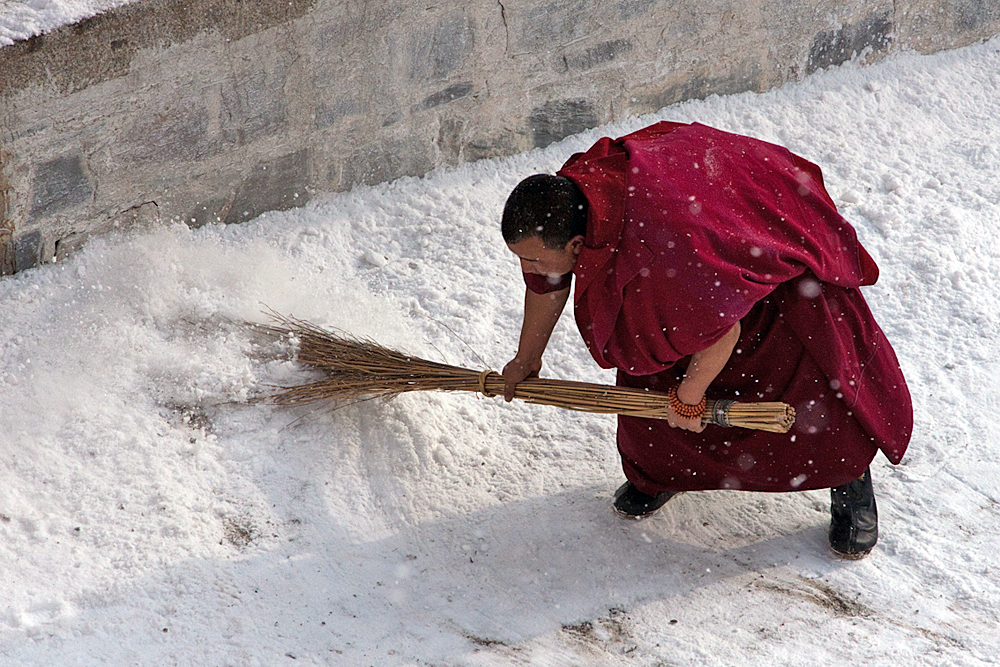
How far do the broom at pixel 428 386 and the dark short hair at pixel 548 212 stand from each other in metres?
0.54

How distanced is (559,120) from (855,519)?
1.94 metres

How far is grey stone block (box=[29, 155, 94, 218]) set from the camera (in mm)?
2635

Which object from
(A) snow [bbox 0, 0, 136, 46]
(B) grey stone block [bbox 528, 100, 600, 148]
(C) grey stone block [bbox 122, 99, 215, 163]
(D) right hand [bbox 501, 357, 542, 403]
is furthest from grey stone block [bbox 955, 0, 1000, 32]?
(A) snow [bbox 0, 0, 136, 46]

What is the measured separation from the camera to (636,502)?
2.40m

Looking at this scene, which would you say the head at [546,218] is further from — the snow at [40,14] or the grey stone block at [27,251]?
the grey stone block at [27,251]

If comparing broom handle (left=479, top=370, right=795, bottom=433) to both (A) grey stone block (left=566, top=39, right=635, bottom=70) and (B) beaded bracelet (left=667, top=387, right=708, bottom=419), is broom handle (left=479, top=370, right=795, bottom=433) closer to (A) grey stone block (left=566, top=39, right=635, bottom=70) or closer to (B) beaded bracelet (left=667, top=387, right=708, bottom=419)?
(B) beaded bracelet (left=667, top=387, right=708, bottom=419)

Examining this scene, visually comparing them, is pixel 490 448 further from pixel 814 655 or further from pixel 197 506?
pixel 814 655

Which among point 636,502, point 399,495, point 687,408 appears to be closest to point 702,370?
point 687,408

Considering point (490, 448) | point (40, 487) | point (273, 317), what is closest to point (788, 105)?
point (490, 448)

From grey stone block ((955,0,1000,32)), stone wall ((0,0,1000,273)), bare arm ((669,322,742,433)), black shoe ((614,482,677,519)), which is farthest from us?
grey stone block ((955,0,1000,32))

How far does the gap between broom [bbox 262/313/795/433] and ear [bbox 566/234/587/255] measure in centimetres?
48

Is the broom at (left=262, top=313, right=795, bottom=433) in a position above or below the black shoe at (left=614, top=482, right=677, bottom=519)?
above

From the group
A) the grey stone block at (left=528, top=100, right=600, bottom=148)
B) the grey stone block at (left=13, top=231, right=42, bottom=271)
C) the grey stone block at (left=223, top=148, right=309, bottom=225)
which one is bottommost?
the grey stone block at (left=13, top=231, right=42, bottom=271)

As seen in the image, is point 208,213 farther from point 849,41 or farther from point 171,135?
point 849,41
